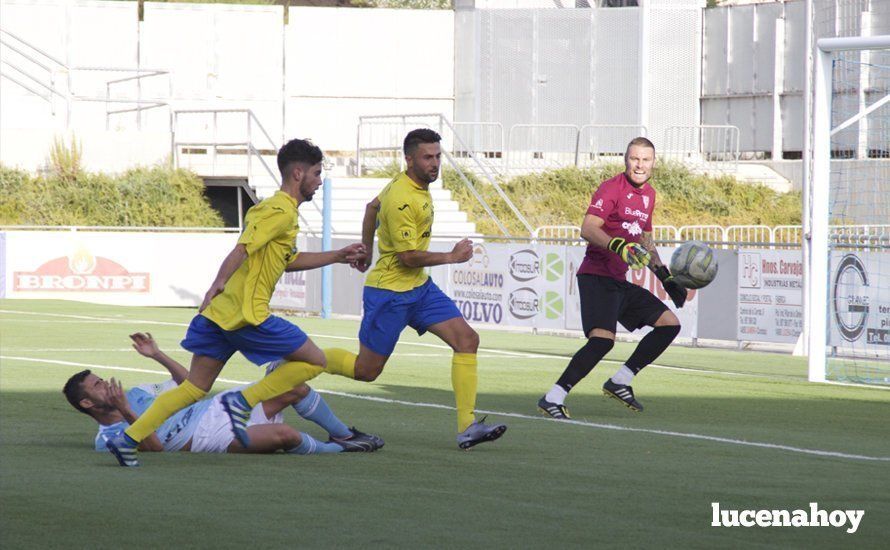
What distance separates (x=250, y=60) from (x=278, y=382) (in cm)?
3769

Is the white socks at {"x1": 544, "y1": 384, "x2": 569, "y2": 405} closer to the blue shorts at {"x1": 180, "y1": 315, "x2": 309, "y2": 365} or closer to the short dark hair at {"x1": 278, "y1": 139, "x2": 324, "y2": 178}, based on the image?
the blue shorts at {"x1": 180, "y1": 315, "x2": 309, "y2": 365}

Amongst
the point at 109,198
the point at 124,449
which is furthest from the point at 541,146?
the point at 124,449

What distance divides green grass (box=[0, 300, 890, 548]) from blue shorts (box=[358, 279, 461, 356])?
707 millimetres

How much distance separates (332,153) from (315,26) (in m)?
3.98

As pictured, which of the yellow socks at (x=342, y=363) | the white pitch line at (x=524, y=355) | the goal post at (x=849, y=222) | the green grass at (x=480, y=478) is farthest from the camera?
the white pitch line at (x=524, y=355)

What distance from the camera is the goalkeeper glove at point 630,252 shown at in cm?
1130

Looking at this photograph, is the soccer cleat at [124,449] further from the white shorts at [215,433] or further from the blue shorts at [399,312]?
the blue shorts at [399,312]

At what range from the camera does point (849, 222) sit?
23250 mm

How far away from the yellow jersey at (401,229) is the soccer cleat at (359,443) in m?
1.01

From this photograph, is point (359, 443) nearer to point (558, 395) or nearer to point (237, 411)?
point (237, 411)

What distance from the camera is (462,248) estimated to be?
31.9 feet

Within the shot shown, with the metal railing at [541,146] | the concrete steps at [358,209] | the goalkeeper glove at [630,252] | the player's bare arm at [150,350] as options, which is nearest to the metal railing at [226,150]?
the concrete steps at [358,209]

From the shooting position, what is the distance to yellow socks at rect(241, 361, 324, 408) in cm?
901

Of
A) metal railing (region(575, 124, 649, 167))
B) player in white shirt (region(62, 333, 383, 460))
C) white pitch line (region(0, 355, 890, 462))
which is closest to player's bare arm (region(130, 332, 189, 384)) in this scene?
player in white shirt (region(62, 333, 383, 460))
